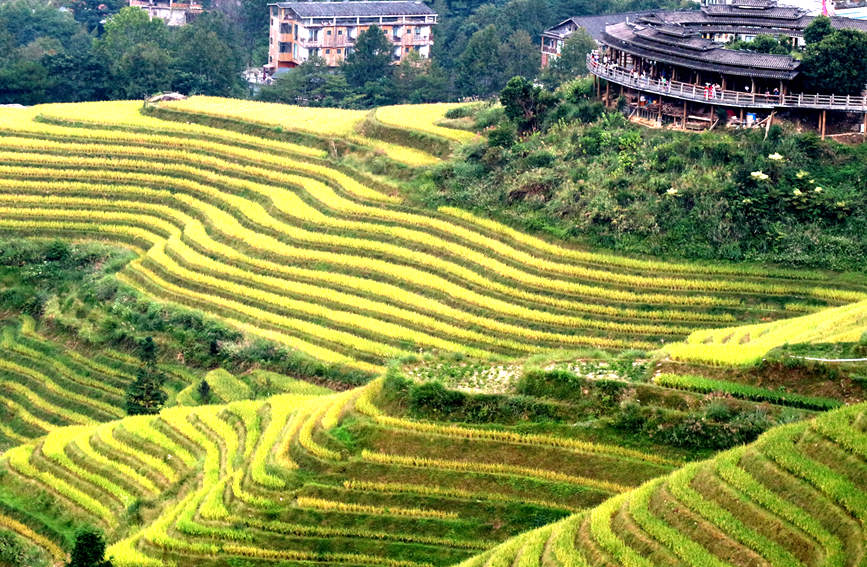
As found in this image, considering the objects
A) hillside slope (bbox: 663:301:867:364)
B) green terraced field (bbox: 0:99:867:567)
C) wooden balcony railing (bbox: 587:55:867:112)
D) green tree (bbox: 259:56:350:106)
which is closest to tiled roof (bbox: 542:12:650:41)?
green tree (bbox: 259:56:350:106)

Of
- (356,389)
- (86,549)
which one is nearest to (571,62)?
(356,389)

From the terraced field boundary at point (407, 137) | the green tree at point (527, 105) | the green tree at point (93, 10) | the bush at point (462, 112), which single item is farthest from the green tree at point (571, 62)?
the green tree at point (93, 10)

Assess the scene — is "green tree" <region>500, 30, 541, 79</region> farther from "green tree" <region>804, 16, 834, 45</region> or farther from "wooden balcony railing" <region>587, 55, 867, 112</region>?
"green tree" <region>804, 16, 834, 45</region>

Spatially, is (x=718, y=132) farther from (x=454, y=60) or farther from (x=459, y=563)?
(x=454, y=60)

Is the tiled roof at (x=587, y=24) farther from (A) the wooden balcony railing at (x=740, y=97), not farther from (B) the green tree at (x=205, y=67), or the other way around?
(A) the wooden balcony railing at (x=740, y=97)

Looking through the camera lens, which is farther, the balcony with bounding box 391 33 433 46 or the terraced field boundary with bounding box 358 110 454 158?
the balcony with bounding box 391 33 433 46

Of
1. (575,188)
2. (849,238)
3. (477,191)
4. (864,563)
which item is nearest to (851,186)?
(849,238)

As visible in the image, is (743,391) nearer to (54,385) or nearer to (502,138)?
(502,138)
